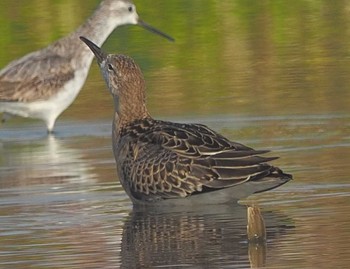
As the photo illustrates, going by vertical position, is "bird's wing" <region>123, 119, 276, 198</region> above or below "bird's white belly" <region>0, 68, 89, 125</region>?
above

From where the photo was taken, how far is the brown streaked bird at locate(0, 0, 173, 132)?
640 inches

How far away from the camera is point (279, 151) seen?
1323cm

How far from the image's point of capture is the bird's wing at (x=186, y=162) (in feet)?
35.4

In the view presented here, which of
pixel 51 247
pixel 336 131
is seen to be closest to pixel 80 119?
pixel 336 131

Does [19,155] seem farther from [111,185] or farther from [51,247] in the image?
[51,247]

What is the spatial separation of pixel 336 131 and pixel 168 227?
3.70 metres

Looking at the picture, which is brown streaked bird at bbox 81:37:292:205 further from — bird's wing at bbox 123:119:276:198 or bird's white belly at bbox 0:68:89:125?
bird's white belly at bbox 0:68:89:125

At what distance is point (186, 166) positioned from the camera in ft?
36.2

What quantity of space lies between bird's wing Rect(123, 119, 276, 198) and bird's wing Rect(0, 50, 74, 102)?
5.04 m

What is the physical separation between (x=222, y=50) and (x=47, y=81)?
11.3 feet

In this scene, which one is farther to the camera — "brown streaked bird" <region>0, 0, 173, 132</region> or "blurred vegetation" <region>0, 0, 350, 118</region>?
"brown streaked bird" <region>0, 0, 173, 132</region>

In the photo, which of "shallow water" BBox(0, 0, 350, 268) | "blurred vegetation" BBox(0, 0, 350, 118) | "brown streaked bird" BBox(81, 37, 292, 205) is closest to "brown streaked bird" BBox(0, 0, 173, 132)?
"shallow water" BBox(0, 0, 350, 268)

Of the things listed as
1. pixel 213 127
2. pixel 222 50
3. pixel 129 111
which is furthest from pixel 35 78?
pixel 129 111

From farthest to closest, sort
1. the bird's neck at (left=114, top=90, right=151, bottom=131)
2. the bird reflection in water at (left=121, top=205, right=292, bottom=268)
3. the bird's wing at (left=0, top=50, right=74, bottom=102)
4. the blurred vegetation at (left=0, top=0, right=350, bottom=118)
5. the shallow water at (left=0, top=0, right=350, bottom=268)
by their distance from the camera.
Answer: the bird's wing at (left=0, top=50, right=74, bottom=102)
the blurred vegetation at (left=0, top=0, right=350, bottom=118)
the bird's neck at (left=114, top=90, right=151, bottom=131)
the shallow water at (left=0, top=0, right=350, bottom=268)
the bird reflection in water at (left=121, top=205, right=292, bottom=268)
